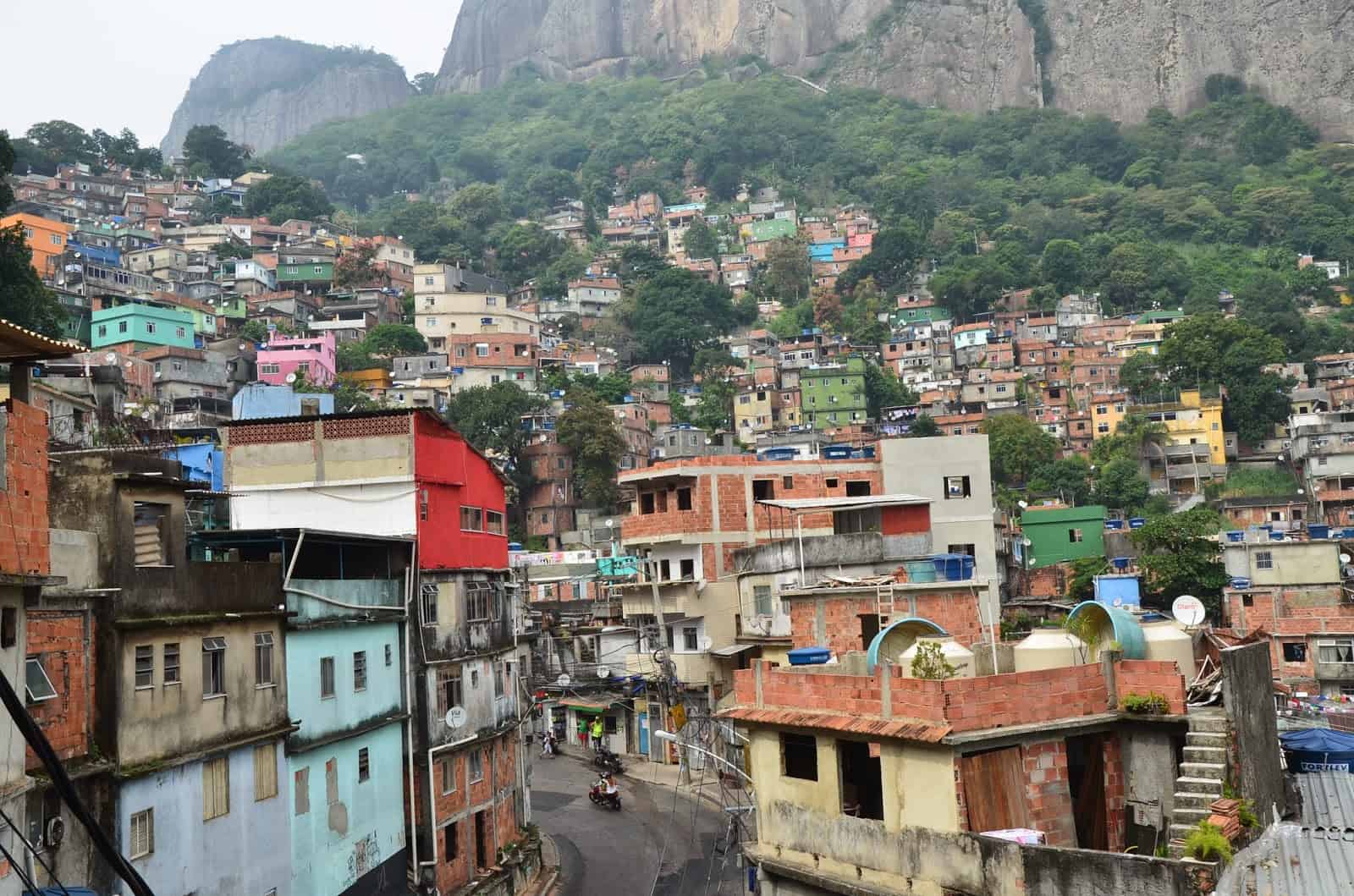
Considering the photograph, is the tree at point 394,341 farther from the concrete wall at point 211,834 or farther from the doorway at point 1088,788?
the doorway at point 1088,788

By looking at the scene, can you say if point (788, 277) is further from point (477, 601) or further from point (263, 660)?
point (263, 660)

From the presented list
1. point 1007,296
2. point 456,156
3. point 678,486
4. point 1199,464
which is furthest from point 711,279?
point 678,486

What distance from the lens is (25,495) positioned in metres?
11.6

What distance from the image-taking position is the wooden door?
1559cm

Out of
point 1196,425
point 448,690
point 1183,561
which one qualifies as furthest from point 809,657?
point 1196,425

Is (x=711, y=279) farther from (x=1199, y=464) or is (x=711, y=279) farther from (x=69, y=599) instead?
(x=69, y=599)

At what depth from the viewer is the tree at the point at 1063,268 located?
390 ft

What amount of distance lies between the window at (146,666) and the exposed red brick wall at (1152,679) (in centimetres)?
1310

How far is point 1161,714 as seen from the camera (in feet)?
53.8

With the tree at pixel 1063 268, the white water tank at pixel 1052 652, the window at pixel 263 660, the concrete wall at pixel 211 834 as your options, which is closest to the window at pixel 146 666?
the concrete wall at pixel 211 834

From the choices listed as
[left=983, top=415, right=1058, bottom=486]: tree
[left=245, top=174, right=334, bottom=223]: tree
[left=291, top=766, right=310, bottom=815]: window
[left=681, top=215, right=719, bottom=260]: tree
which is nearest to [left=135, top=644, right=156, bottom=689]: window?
[left=291, top=766, right=310, bottom=815]: window

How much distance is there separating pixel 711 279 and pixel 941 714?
117m

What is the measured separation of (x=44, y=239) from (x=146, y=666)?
84.8 m

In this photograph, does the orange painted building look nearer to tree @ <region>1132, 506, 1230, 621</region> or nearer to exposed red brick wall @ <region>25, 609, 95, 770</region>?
tree @ <region>1132, 506, 1230, 621</region>
